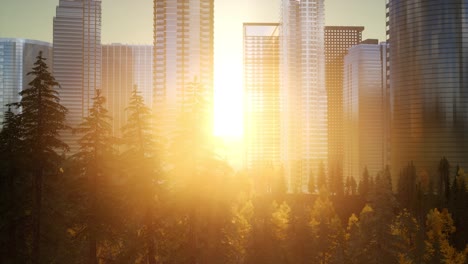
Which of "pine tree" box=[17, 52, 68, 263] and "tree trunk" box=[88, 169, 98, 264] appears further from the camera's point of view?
"tree trunk" box=[88, 169, 98, 264]

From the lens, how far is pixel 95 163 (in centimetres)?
4088

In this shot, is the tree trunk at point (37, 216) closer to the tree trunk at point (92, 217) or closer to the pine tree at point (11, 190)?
the pine tree at point (11, 190)

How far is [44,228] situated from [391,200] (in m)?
34.6

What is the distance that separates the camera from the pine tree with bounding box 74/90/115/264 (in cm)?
4041

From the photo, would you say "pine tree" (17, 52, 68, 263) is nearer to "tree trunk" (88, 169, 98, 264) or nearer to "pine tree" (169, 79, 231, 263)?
"tree trunk" (88, 169, 98, 264)

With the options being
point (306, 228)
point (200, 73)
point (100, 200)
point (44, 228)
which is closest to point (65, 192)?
point (44, 228)

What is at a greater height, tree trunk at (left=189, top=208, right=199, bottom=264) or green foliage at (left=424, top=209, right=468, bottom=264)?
tree trunk at (left=189, top=208, right=199, bottom=264)

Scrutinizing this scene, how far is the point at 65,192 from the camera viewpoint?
162ft

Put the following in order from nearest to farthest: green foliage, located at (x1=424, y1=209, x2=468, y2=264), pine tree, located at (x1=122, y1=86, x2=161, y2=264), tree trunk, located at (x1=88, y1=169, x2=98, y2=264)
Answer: pine tree, located at (x1=122, y1=86, x2=161, y2=264) → tree trunk, located at (x1=88, y1=169, x2=98, y2=264) → green foliage, located at (x1=424, y1=209, x2=468, y2=264)

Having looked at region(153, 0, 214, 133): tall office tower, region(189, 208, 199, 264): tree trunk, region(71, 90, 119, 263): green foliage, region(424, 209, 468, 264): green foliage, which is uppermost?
region(153, 0, 214, 133): tall office tower

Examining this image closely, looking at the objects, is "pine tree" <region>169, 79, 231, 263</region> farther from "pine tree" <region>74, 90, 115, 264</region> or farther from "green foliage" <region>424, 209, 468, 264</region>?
"green foliage" <region>424, 209, 468, 264</region>

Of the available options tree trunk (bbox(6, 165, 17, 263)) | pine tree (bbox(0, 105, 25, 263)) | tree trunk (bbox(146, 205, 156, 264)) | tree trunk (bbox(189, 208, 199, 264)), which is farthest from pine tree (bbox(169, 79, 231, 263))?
tree trunk (bbox(6, 165, 17, 263))

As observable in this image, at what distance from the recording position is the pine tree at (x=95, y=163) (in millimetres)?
40406

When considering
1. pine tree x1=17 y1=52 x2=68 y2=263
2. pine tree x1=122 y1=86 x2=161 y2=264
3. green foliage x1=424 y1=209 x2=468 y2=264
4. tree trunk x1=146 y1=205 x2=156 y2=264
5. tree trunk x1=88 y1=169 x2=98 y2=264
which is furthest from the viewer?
green foliage x1=424 y1=209 x2=468 y2=264
